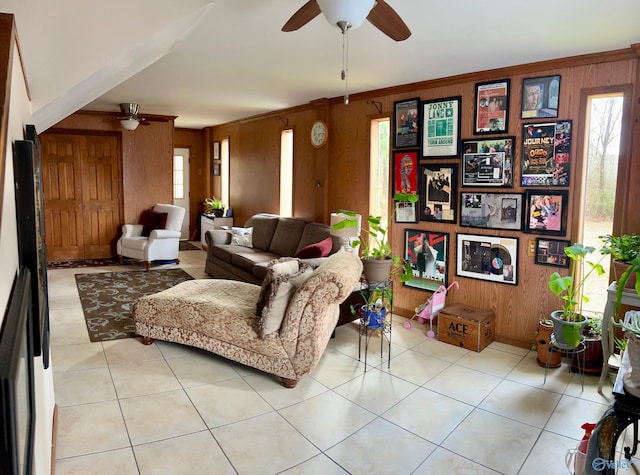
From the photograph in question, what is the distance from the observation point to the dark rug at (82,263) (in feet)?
22.6

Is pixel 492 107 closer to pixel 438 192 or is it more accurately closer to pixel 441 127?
pixel 441 127

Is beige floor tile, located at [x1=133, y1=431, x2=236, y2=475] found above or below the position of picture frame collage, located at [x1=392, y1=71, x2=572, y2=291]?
below

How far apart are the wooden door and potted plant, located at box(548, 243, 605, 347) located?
266 inches

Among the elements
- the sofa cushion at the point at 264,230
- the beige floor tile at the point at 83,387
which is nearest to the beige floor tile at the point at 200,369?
the beige floor tile at the point at 83,387

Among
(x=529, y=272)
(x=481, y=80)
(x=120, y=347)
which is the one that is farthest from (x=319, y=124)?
(x=120, y=347)

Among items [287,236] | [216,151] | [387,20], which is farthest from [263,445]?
[216,151]

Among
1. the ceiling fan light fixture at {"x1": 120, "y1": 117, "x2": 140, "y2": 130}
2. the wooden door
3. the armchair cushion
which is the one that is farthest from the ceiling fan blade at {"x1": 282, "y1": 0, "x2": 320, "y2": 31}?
the wooden door

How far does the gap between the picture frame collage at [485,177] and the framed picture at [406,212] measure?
0.01m

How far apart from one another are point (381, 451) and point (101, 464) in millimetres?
1478

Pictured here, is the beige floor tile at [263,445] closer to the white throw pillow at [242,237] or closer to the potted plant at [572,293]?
the potted plant at [572,293]

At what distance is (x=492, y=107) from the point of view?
4.00m

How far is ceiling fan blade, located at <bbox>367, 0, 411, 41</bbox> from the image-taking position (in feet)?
6.92

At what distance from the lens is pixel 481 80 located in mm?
4055

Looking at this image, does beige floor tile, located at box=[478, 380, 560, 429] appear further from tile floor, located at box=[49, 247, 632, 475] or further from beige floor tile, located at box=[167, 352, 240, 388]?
beige floor tile, located at box=[167, 352, 240, 388]
